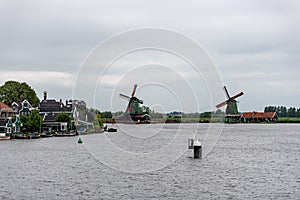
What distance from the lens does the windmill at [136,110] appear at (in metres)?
157

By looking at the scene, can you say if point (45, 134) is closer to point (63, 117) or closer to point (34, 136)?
point (34, 136)

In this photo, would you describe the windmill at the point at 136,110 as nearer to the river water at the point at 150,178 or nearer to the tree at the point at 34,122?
the tree at the point at 34,122

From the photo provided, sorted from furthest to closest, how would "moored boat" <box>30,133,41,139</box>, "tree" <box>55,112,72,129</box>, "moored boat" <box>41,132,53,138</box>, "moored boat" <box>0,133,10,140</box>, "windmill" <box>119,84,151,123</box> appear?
1. "windmill" <box>119,84,151,123</box>
2. "tree" <box>55,112,72,129</box>
3. "moored boat" <box>41,132,53,138</box>
4. "moored boat" <box>30,133,41,139</box>
5. "moored boat" <box>0,133,10,140</box>

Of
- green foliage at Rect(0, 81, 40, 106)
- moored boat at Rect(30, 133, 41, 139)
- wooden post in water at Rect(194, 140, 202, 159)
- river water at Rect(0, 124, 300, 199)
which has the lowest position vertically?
river water at Rect(0, 124, 300, 199)

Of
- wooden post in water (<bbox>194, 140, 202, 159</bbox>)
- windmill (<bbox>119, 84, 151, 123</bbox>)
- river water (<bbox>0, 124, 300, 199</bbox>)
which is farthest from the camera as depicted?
windmill (<bbox>119, 84, 151, 123</bbox>)

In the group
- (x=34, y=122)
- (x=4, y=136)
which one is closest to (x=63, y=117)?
(x=34, y=122)

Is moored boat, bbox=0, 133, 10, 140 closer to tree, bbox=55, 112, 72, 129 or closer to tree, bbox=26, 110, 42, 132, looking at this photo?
tree, bbox=26, 110, 42, 132

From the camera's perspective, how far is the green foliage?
4838 inches

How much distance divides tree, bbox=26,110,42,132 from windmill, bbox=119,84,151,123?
193ft

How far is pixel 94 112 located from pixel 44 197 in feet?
279

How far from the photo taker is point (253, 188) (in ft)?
107

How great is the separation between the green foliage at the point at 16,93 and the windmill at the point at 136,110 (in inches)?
1314

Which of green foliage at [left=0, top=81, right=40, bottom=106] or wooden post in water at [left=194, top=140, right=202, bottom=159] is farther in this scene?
green foliage at [left=0, top=81, right=40, bottom=106]

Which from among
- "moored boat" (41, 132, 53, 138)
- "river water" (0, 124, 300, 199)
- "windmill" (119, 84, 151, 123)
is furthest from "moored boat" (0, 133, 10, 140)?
"windmill" (119, 84, 151, 123)
